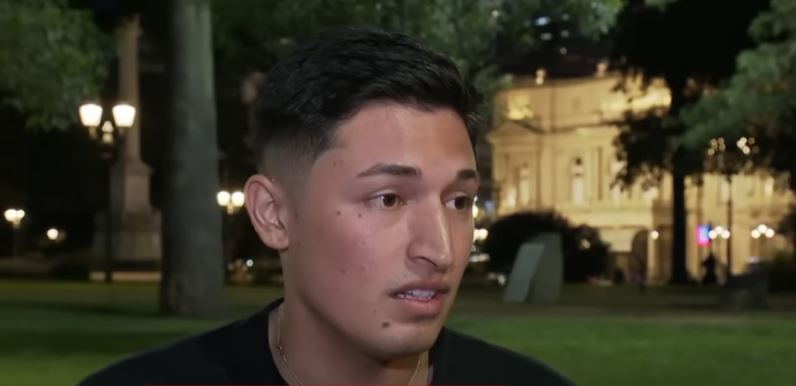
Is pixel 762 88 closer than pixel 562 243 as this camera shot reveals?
Yes

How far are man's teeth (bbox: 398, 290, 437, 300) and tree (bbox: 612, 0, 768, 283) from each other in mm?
31288

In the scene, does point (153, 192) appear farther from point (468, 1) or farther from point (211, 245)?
point (211, 245)

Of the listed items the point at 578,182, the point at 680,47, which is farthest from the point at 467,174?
the point at 578,182

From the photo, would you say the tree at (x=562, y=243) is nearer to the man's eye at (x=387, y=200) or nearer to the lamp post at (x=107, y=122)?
the lamp post at (x=107, y=122)

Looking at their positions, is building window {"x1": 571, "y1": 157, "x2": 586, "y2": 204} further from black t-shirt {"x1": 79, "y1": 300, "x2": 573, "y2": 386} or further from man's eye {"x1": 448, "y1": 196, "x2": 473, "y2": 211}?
man's eye {"x1": 448, "y1": 196, "x2": 473, "y2": 211}

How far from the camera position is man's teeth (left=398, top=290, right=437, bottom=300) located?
172 cm

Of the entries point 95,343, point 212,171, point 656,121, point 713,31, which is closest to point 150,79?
point 656,121

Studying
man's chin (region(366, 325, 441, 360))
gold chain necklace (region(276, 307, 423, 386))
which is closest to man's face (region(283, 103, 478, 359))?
man's chin (region(366, 325, 441, 360))

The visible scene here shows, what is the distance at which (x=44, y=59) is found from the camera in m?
20.8

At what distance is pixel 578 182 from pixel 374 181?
112m

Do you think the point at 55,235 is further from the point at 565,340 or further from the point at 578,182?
the point at 565,340

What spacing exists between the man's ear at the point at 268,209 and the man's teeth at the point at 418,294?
163 mm

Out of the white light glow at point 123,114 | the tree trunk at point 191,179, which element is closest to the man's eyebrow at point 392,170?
the tree trunk at point 191,179

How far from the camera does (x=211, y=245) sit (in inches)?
914
